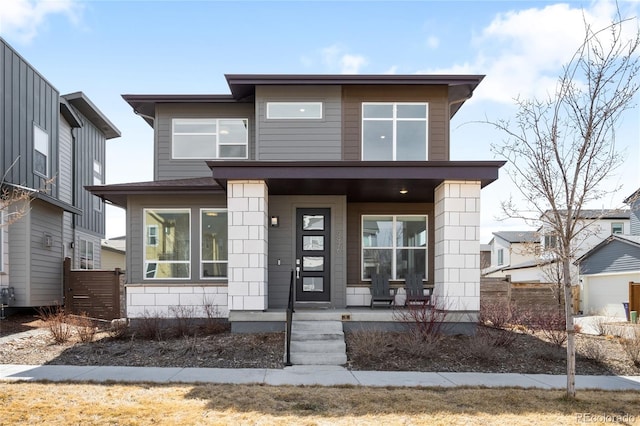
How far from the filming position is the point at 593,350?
30.8 ft

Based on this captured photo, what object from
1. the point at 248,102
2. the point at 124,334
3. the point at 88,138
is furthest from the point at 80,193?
the point at 124,334

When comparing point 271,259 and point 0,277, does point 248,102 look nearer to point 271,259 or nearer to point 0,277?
point 271,259

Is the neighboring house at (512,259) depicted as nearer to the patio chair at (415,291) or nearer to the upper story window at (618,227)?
the upper story window at (618,227)

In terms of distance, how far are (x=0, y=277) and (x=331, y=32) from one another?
34.4 ft

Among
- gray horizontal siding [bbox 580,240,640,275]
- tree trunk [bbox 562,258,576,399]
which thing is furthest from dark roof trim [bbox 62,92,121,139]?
gray horizontal siding [bbox 580,240,640,275]

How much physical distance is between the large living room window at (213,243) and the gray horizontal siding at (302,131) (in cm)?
184

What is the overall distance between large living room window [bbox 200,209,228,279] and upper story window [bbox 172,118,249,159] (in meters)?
1.76

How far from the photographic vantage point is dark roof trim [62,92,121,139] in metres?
18.8

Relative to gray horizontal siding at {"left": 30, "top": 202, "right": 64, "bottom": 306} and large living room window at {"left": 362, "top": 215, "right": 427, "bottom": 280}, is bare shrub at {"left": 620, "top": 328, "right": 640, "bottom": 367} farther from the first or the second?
gray horizontal siding at {"left": 30, "top": 202, "right": 64, "bottom": 306}

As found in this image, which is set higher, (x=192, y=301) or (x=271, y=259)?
(x=271, y=259)

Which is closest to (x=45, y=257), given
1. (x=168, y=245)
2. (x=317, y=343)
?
(x=168, y=245)

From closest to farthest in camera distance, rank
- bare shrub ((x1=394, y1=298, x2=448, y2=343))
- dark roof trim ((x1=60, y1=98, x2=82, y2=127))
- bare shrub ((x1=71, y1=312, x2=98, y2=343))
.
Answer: bare shrub ((x1=394, y1=298, x2=448, y2=343)) < bare shrub ((x1=71, y1=312, x2=98, y2=343)) < dark roof trim ((x1=60, y1=98, x2=82, y2=127))

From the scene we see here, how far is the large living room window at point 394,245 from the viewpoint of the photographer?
41.0ft

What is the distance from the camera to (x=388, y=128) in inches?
481
